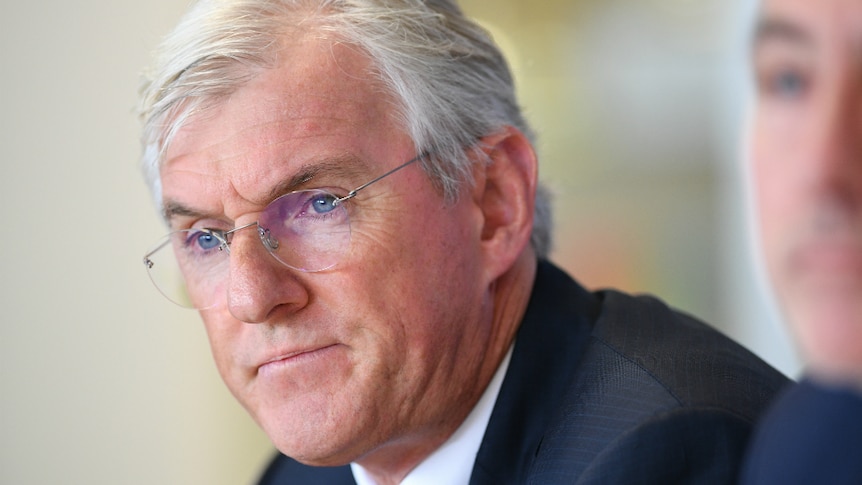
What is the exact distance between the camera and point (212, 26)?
1656 millimetres

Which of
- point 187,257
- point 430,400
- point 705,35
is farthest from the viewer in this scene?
point 705,35

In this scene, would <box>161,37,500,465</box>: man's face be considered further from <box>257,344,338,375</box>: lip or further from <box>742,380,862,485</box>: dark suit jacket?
<box>742,380,862,485</box>: dark suit jacket

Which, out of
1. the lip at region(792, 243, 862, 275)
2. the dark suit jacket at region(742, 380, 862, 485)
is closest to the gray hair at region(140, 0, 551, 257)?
the dark suit jacket at region(742, 380, 862, 485)

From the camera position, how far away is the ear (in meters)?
1.70

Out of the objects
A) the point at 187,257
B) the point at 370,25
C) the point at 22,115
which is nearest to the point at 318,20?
the point at 370,25

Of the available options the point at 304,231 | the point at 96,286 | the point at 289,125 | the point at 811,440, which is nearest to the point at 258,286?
the point at 304,231

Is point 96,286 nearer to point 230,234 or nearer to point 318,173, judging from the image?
point 230,234

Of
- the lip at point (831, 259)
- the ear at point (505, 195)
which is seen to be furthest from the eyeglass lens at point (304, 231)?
the lip at point (831, 259)

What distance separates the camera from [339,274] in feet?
5.10

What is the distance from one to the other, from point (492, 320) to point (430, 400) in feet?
0.61

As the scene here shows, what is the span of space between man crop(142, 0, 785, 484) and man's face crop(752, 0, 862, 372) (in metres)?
0.88

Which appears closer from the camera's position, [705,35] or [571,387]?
[571,387]

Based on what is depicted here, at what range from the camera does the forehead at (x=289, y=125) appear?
5.12 ft

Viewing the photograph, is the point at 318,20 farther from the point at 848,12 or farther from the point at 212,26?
the point at 848,12
